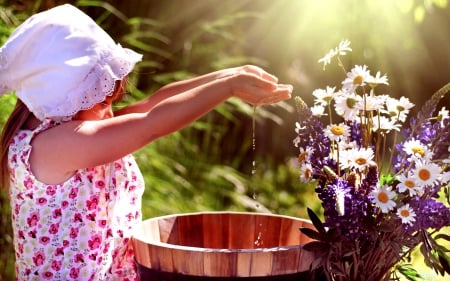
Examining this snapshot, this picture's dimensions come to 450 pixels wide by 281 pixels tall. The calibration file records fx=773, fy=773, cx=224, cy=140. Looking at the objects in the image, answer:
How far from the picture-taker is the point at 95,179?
207 centimetres

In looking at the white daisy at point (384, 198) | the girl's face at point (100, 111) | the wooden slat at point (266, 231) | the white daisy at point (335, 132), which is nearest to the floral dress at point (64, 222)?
the girl's face at point (100, 111)

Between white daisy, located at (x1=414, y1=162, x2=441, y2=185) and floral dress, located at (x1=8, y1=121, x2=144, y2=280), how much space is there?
85 cm

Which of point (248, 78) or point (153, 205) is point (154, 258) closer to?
point (248, 78)

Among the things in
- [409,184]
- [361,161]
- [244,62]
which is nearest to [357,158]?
[361,161]

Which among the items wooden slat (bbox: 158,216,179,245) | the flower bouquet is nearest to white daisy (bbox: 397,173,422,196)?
the flower bouquet

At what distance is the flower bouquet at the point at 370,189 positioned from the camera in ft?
5.64

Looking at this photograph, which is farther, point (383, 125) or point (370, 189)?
point (383, 125)

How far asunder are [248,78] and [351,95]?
252 mm

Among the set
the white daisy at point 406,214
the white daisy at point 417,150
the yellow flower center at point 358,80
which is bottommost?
the white daisy at point 406,214

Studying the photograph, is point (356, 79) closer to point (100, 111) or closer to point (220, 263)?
point (220, 263)

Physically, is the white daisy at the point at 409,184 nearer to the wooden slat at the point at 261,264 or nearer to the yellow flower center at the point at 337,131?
the yellow flower center at the point at 337,131

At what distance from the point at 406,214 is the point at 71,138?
0.83 m

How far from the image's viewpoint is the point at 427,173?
168 centimetres

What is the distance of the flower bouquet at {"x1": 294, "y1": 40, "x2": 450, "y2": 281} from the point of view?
1.72 meters
